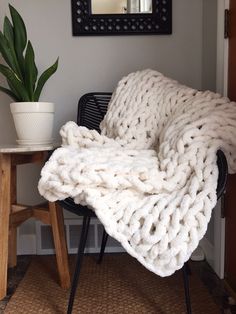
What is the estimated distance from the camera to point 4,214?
1.19m

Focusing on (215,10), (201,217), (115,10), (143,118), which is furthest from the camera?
(115,10)

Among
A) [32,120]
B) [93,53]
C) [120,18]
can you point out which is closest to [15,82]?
[32,120]

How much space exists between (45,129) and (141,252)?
2.45 ft

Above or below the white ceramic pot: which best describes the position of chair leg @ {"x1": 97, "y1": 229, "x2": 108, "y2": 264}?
below

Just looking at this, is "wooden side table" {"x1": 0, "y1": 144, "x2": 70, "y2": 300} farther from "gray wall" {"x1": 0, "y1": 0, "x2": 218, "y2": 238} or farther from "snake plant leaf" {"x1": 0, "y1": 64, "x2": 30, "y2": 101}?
"gray wall" {"x1": 0, "y1": 0, "x2": 218, "y2": 238}

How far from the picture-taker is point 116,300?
1.12m

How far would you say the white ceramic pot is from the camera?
126cm

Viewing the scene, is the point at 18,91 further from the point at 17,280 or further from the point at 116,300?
the point at 116,300

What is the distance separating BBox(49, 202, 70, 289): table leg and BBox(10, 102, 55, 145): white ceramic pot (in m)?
0.29

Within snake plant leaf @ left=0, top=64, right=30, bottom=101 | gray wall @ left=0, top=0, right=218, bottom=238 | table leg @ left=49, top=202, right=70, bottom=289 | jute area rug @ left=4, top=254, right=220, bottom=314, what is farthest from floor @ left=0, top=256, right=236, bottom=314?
snake plant leaf @ left=0, top=64, right=30, bottom=101

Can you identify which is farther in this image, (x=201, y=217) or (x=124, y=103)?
(x=124, y=103)

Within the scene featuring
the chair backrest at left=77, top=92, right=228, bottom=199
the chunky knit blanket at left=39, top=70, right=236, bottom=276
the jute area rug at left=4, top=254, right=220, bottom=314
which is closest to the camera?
the chunky knit blanket at left=39, top=70, right=236, bottom=276

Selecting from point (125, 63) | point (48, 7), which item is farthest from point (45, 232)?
point (48, 7)

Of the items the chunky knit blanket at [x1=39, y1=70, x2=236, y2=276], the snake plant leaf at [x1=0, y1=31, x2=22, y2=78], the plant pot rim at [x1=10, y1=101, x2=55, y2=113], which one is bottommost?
the chunky knit blanket at [x1=39, y1=70, x2=236, y2=276]
